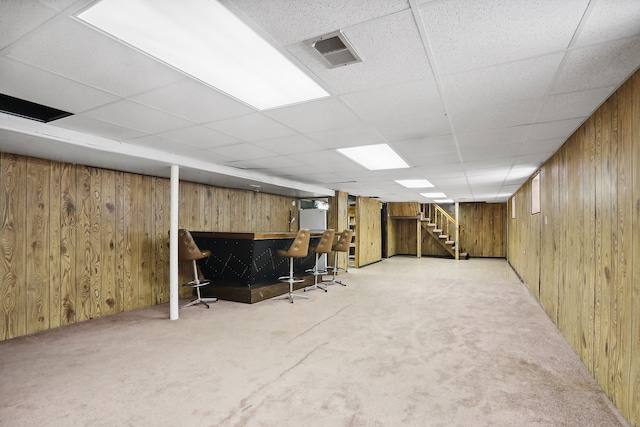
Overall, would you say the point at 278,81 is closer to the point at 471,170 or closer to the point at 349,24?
the point at 349,24

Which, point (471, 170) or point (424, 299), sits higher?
point (471, 170)

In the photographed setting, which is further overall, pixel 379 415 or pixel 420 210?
pixel 420 210

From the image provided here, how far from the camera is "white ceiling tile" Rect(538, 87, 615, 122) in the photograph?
7.72ft

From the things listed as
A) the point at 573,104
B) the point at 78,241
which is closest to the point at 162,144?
the point at 78,241

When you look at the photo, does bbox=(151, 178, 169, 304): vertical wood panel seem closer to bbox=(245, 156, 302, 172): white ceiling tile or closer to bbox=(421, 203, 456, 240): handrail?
bbox=(245, 156, 302, 172): white ceiling tile

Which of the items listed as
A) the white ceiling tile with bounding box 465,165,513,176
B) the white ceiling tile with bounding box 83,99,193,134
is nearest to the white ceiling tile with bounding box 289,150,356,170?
the white ceiling tile with bounding box 83,99,193,134

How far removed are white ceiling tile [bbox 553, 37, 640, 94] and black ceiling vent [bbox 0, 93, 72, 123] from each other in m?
3.80

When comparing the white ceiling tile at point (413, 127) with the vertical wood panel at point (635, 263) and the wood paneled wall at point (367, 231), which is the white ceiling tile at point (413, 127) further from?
the wood paneled wall at point (367, 231)

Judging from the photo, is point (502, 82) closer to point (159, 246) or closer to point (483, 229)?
point (159, 246)

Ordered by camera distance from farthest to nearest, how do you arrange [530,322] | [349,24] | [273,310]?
[273,310] < [530,322] < [349,24]

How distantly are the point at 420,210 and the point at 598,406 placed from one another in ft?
36.4

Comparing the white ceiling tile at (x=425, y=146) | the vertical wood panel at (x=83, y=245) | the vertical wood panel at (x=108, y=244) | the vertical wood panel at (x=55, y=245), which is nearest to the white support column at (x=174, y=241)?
the vertical wood panel at (x=108, y=244)

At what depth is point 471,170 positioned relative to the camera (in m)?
5.46

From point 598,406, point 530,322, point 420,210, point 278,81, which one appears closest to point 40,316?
point 278,81
